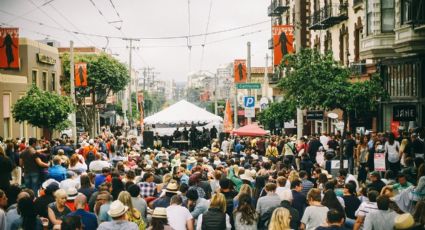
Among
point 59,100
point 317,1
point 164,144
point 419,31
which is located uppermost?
point 317,1

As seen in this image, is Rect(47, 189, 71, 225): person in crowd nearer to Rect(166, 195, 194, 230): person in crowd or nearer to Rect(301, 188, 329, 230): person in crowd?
Rect(166, 195, 194, 230): person in crowd

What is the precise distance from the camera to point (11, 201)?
11.8m

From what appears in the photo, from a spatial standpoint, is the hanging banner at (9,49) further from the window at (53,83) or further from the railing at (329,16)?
the window at (53,83)

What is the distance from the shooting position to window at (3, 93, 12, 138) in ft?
125

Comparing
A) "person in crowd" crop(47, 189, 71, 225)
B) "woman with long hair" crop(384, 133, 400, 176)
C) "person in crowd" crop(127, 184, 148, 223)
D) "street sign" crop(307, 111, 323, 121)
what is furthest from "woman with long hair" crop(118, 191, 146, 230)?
"street sign" crop(307, 111, 323, 121)

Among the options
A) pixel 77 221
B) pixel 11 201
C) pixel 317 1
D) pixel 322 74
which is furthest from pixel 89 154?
pixel 317 1

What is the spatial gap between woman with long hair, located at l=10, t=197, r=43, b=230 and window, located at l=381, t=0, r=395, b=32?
65.1 ft

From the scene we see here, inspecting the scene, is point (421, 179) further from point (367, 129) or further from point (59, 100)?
point (59, 100)

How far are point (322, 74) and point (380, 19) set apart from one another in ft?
19.5

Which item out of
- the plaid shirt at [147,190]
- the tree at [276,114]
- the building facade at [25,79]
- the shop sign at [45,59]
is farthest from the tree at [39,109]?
the plaid shirt at [147,190]

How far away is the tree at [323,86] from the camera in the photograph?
21.9 meters

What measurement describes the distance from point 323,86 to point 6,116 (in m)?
22.9

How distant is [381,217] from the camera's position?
917 cm

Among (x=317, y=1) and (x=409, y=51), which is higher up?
(x=317, y=1)
